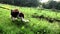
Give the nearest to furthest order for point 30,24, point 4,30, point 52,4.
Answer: point 4,30
point 30,24
point 52,4

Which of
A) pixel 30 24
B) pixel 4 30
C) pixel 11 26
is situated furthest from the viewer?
pixel 30 24

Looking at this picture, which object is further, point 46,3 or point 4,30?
point 46,3

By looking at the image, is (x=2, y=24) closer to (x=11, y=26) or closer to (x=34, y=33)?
(x=11, y=26)

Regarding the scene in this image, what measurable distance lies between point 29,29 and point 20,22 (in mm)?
961

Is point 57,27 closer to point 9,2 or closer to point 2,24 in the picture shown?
point 2,24

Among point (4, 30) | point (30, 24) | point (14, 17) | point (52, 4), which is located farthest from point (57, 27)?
point (52, 4)

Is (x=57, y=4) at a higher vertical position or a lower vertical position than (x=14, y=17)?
lower

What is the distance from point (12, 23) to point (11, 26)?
1.60 ft

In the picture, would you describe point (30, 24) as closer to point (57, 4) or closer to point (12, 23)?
point (12, 23)

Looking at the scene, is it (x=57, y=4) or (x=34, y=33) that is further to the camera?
(x=57, y=4)

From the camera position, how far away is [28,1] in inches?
1320

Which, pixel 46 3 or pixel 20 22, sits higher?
pixel 20 22

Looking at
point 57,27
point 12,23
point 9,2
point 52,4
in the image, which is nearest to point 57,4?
point 52,4

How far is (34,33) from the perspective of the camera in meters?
14.3
